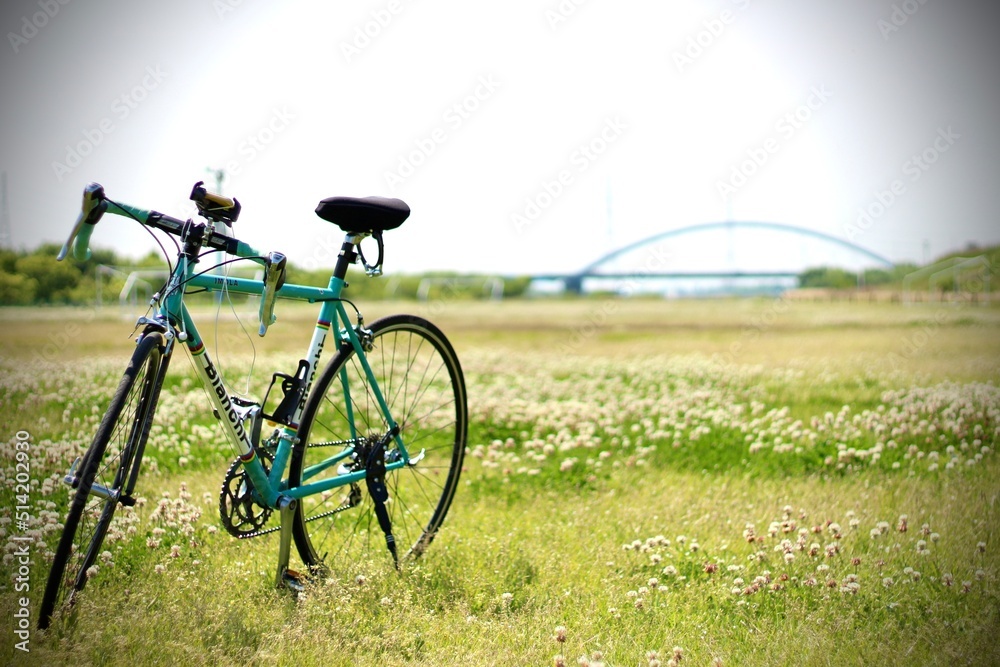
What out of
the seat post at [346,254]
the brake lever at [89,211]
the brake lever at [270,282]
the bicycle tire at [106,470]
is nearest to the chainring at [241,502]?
the bicycle tire at [106,470]

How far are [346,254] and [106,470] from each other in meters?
1.45

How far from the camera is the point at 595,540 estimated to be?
4781mm

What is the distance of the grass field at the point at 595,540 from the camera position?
343 centimetres

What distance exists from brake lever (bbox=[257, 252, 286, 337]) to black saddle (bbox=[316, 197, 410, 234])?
0.52m

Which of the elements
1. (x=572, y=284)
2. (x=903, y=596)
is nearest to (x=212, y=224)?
(x=903, y=596)

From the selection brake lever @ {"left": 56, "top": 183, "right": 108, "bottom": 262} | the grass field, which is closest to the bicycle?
brake lever @ {"left": 56, "top": 183, "right": 108, "bottom": 262}

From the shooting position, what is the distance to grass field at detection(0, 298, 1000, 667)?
3.43 meters

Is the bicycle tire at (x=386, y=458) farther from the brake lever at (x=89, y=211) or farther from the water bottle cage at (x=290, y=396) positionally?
the brake lever at (x=89, y=211)

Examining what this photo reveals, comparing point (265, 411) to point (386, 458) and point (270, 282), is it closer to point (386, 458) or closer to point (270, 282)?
point (386, 458)

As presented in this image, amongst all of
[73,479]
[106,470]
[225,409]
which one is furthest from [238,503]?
[73,479]

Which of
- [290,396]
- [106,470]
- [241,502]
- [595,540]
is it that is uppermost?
[290,396]

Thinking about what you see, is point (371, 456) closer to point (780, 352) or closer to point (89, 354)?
point (89, 354)

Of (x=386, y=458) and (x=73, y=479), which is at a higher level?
(x=73, y=479)

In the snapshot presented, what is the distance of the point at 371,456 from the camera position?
4180mm
